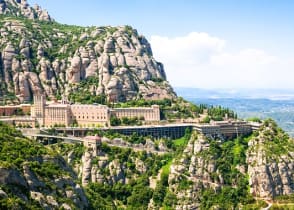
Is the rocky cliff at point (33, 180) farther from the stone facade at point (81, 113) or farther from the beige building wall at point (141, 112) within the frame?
the beige building wall at point (141, 112)

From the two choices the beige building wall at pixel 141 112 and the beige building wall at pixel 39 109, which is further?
the beige building wall at pixel 39 109

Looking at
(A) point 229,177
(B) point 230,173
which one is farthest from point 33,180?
(B) point 230,173

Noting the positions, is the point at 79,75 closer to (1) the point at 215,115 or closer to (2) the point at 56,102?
(2) the point at 56,102

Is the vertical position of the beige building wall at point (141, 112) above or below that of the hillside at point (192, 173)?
above

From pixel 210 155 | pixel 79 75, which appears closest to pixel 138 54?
pixel 79 75

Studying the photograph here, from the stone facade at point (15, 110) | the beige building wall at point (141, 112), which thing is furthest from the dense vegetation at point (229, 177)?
the stone facade at point (15, 110)

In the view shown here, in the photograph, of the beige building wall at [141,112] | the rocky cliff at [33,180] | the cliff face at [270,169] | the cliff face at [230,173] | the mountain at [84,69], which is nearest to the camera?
the rocky cliff at [33,180]

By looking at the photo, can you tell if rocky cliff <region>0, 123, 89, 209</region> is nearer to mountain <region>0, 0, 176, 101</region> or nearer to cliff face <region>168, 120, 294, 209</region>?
cliff face <region>168, 120, 294, 209</region>

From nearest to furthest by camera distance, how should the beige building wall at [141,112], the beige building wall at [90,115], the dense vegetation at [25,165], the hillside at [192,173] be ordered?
the dense vegetation at [25,165], the hillside at [192,173], the beige building wall at [90,115], the beige building wall at [141,112]
